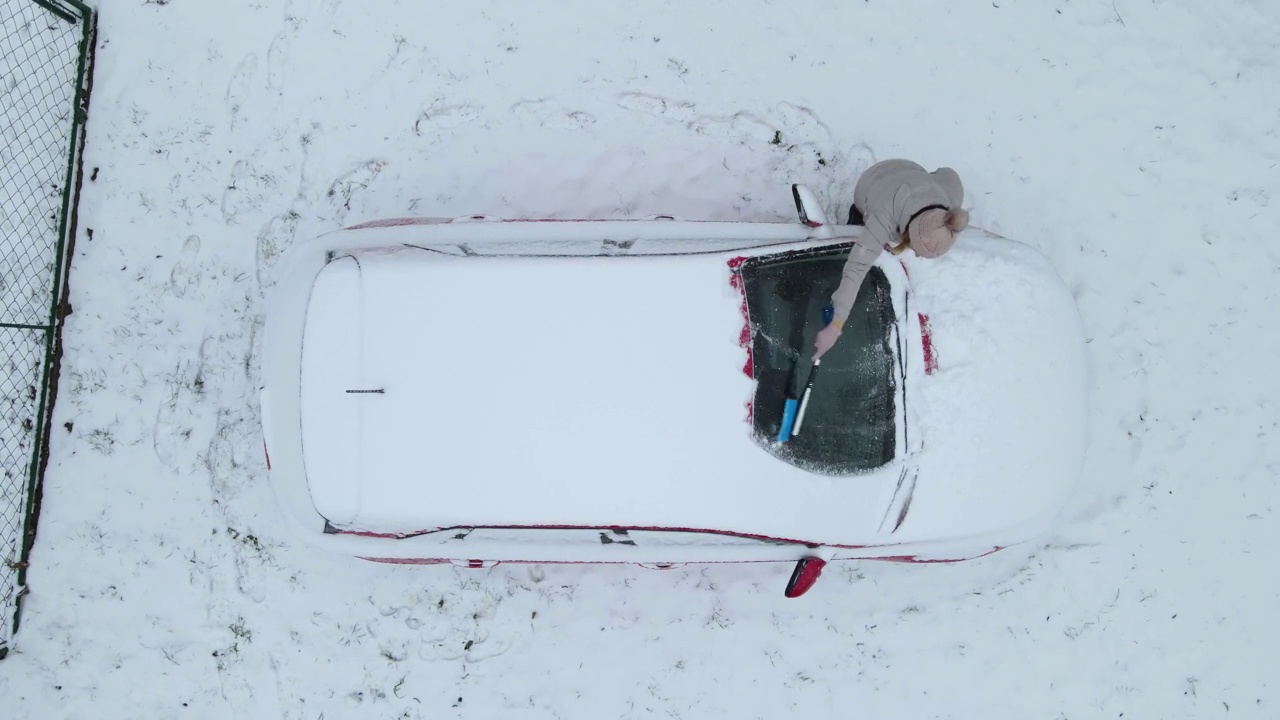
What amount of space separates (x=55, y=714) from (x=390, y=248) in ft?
13.3

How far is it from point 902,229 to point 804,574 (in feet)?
6.48

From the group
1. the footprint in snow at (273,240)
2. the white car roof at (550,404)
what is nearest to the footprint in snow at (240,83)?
the footprint in snow at (273,240)

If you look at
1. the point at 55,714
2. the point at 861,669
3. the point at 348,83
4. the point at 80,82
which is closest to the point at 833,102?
the point at 348,83

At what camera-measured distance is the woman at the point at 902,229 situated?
3.52 metres

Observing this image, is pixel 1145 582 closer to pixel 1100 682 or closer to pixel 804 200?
pixel 1100 682

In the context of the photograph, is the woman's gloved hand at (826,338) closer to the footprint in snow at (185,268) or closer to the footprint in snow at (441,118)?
the footprint in snow at (441,118)

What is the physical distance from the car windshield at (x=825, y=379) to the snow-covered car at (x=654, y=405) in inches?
0.4

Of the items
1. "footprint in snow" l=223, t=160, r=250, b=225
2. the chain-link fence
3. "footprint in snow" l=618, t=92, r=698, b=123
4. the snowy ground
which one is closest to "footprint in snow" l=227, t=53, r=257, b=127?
the snowy ground

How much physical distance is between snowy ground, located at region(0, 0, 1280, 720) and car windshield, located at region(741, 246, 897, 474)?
1.52m

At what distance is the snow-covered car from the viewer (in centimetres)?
371

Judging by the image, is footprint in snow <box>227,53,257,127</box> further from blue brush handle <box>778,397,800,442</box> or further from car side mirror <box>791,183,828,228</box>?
blue brush handle <box>778,397,800,442</box>

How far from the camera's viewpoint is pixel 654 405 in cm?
370

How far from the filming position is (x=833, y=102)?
5.22 m

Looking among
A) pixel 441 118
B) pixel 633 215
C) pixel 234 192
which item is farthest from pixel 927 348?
pixel 234 192
